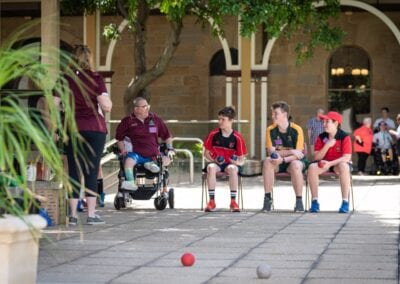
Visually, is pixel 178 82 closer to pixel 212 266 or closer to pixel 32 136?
pixel 212 266

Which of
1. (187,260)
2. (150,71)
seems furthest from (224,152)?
(150,71)

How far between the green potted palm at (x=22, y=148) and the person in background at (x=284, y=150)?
7.69 meters

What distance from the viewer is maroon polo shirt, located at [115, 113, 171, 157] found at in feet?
44.0

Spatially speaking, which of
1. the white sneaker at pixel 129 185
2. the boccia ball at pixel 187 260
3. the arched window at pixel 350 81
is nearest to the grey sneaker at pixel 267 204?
the white sneaker at pixel 129 185

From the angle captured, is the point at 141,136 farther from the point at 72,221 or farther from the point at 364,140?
the point at 364,140

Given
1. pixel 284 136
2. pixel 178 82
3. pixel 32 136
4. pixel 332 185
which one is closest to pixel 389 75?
pixel 178 82

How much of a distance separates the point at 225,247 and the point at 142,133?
14.7 ft

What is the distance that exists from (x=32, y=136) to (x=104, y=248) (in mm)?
4400

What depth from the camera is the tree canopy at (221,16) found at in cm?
1594

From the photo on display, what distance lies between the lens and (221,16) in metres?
19.1

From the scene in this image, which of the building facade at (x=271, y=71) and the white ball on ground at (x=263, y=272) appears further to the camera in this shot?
the building facade at (x=271, y=71)

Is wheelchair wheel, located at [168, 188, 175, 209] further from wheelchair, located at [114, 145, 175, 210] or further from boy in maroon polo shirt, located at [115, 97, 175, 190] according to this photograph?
boy in maroon polo shirt, located at [115, 97, 175, 190]

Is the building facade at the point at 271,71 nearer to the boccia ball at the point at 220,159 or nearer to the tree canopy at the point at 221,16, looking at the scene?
the tree canopy at the point at 221,16

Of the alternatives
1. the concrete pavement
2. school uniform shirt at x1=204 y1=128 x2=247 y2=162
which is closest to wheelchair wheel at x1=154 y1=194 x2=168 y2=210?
the concrete pavement
